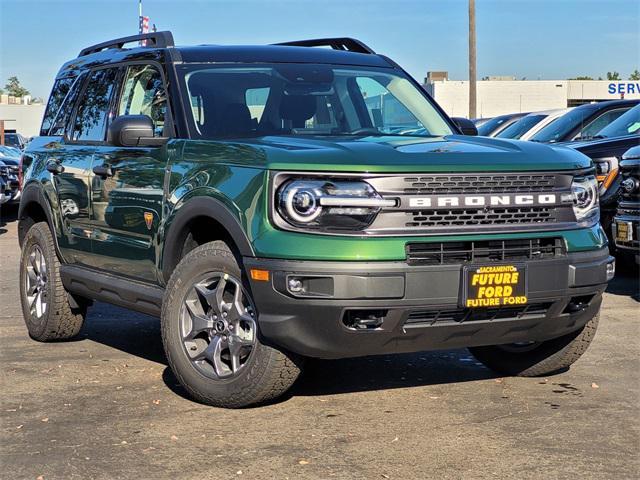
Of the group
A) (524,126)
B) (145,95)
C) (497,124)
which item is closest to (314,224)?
(145,95)

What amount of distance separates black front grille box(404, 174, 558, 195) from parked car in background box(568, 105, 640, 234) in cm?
479

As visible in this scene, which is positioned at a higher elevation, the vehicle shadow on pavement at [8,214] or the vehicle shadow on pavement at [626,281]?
the vehicle shadow on pavement at [626,281]

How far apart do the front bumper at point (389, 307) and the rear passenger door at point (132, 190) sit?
3.98ft

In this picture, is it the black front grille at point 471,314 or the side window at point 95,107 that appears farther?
the side window at point 95,107

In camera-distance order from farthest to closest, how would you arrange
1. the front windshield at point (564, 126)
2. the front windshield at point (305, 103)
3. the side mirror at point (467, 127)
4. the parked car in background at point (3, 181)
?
the parked car in background at point (3, 181) → the front windshield at point (564, 126) → the side mirror at point (467, 127) → the front windshield at point (305, 103)

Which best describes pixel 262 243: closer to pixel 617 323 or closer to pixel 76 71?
pixel 76 71

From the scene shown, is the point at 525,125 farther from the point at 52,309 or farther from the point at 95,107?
the point at 52,309

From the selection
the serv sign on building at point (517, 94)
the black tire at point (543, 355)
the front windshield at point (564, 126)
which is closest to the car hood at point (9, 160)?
the front windshield at point (564, 126)

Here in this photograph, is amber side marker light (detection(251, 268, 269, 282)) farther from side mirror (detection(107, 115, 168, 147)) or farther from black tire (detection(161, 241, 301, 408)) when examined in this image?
side mirror (detection(107, 115, 168, 147))

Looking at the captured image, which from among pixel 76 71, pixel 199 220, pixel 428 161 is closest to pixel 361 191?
pixel 428 161

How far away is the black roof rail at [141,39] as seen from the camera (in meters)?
6.61

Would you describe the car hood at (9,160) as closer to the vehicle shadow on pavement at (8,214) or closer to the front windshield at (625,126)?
the vehicle shadow on pavement at (8,214)

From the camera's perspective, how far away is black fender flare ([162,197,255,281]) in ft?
16.5

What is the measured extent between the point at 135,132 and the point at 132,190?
41 cm
